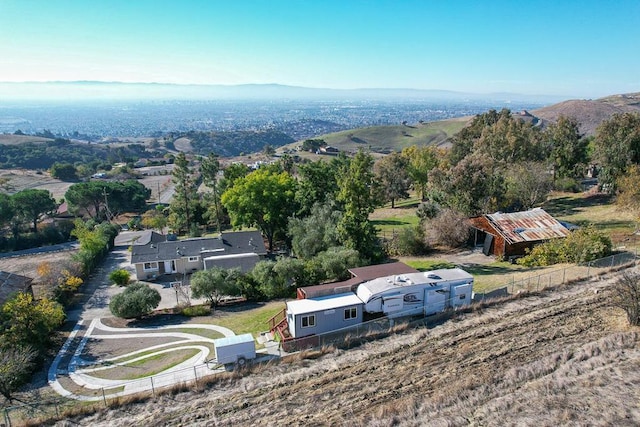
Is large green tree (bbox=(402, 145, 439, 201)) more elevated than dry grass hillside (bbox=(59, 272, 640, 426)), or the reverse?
large green tree (bbox=(402, 145, 439, 201))

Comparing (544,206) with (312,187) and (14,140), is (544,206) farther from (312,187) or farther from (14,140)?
(14,140)

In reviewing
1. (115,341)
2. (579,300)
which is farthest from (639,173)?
(115,341)

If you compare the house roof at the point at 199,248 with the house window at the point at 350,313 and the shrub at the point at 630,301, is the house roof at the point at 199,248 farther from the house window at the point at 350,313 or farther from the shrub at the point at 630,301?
the shrub at the point at 630,301

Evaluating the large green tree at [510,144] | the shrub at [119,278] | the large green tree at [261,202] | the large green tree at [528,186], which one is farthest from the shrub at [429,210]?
the shrub at [119,278]

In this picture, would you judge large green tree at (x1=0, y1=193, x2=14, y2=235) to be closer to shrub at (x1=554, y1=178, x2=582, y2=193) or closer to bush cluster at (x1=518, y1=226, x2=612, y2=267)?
bush cluster at (x1=518, y1=226, x2=612, y2=267)

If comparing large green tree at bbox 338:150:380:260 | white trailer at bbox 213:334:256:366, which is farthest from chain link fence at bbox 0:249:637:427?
large green tree at bbox 338:150:380:260

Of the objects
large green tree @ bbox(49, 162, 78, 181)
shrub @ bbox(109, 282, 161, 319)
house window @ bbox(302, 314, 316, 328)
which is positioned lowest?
large green tree @ bbox(49, 162, 78, 181)

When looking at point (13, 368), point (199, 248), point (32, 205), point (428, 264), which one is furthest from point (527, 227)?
point (32, 205)

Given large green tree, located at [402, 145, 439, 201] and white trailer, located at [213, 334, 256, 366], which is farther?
large green tree, located at [402, 145, 439, 201]
